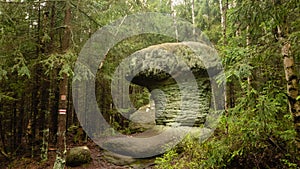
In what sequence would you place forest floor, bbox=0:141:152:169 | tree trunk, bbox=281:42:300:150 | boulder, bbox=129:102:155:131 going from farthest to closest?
1. boulder, bbox=129:102:155:131
2. forest floor, bbox=0:141:152:169
3. tree trunk, bbox=281:42:300:150

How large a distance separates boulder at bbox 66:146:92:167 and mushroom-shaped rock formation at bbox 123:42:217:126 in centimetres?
324

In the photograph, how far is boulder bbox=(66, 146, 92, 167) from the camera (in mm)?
7199

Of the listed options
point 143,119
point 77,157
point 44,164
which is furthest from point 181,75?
point 44,164

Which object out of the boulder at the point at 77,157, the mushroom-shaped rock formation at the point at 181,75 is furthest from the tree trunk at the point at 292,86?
the boulder at the point at 77,157

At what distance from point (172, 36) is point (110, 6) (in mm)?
8188

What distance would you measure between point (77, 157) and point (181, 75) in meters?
4.54

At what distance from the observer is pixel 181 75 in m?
8.75

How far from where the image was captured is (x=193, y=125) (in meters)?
8.59

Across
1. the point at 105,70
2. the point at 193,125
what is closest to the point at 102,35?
the point at 105,70

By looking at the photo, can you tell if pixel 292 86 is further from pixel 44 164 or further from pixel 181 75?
pixel 44 164

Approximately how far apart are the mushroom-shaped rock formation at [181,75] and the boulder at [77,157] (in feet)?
10.6

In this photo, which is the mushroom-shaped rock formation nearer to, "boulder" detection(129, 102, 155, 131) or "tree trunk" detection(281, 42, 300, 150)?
"boulder" detection(129, 102, 155, 131)

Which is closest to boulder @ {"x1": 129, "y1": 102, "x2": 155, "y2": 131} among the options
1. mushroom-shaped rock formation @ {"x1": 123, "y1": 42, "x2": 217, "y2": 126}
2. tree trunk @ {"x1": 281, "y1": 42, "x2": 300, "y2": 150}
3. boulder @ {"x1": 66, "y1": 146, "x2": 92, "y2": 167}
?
mushroom-shaped rock formation @ {"x1": 123, "y1": 42, "x2": 217, "y2": 126}

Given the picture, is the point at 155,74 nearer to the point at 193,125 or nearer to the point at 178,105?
the point at 178,105
